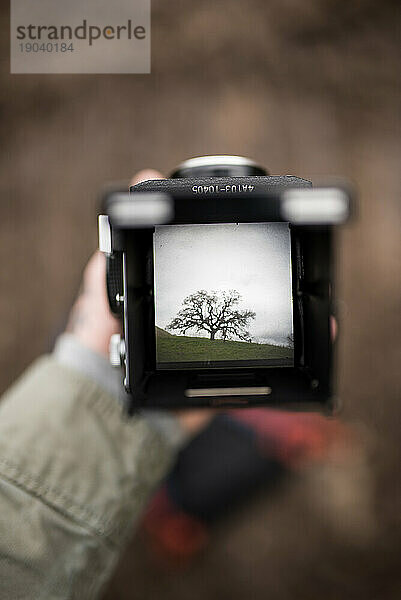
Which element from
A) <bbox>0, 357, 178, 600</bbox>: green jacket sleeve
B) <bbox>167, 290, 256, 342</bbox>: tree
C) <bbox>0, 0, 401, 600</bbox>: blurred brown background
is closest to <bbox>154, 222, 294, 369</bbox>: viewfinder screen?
<bbox>167, 290, 256, 342</bbox>: tree

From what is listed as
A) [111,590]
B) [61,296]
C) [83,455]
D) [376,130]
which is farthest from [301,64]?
[111,590]

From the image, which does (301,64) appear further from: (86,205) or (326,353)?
(326,353)

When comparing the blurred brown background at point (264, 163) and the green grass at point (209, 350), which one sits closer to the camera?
the green grass at point (209, 350)

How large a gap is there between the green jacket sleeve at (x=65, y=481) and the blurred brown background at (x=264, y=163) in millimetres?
469

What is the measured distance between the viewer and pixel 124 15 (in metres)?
1.19

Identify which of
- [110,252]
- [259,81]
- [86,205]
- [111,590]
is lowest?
[111,590]

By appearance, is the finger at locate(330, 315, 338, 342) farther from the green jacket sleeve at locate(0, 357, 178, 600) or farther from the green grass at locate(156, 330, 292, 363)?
the green jacket sleeve at locate(0, 357, 178, 600)

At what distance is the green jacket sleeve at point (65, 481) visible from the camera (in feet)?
2.13

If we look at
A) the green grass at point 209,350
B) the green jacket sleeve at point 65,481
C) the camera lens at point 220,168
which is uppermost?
the camera lens at point 220,168

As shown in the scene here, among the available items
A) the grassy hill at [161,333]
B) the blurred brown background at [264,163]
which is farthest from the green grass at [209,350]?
the blurred brown background at [264,163]

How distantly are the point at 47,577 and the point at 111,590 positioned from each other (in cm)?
56

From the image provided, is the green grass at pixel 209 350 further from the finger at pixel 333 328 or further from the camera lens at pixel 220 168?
the camera lens at pixel 220 168

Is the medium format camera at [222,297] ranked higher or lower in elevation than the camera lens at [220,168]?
lower

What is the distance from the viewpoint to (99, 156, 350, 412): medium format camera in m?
0.63
